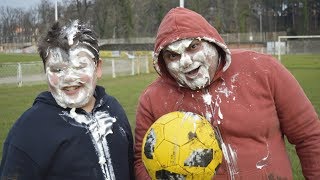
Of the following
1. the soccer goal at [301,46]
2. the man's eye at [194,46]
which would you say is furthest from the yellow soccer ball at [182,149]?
the soccer goal at [301,46]

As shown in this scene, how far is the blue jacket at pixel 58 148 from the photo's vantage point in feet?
8.73

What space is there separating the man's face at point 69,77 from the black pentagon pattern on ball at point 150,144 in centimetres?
52

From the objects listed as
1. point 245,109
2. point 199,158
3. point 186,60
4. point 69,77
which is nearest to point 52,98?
point 69,77

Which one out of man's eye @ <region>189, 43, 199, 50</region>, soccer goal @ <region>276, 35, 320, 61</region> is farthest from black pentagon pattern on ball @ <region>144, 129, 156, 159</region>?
soccer goal @ <region>276, 35, 320, 61</region>

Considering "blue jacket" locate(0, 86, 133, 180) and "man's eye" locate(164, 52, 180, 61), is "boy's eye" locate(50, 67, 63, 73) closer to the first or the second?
"blue jacket" locate(0, 86, 133, 180)

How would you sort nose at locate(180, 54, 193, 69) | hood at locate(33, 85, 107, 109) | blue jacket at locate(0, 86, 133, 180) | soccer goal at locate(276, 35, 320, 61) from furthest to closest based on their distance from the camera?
soccer goal at locate(276, 35, 320, 61) < hood at locate(33, 85, 107, 109) < nose at locate(180, 54, 193, 69) < blue jacket at locate(0, 86, 133, 180)

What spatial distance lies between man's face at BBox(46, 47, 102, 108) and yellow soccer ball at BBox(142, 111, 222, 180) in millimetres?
559

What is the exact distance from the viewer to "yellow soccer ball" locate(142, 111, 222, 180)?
2523mm

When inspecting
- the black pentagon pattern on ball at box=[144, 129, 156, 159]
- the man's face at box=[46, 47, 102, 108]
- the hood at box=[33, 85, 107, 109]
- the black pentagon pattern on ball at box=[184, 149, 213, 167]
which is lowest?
the black pentagon pattern on ball at box=[184, 149, 213, 167]

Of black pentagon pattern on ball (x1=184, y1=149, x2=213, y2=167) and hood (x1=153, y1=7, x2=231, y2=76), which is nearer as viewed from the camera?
black pentagon pattern on ball (x1=184, y1=149, x2=213, y2=167)

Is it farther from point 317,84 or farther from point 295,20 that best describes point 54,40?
point 295,20

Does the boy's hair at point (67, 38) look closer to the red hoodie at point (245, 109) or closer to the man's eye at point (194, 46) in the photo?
the red hoodie at point (245, 109)

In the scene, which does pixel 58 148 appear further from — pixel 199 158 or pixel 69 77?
pixel 199 158

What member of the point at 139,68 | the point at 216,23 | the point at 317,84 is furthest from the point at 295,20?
the point at 317,84
